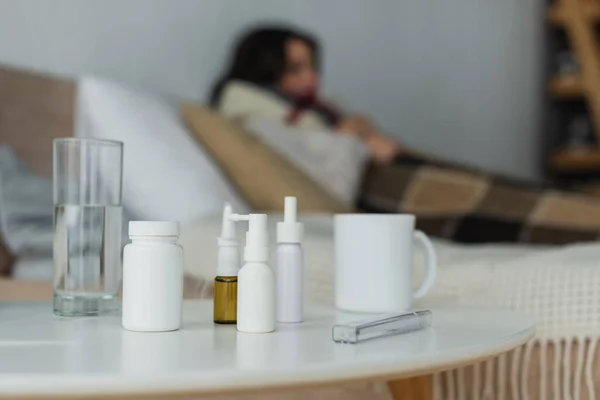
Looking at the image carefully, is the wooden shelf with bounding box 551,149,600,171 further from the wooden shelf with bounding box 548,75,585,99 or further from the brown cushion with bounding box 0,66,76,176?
the brown cushion with bounding box 0,66,76,176

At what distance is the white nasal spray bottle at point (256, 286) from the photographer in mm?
606

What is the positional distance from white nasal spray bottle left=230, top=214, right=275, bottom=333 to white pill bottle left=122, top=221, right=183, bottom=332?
5 cm

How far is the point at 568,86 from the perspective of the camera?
3094 millimetres

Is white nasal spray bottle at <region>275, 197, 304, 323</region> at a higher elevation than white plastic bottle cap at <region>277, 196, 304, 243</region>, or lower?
lower

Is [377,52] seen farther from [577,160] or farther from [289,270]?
[289,270]

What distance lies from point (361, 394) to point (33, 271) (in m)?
0.56

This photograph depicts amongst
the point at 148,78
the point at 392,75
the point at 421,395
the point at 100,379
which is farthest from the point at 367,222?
the point at 392,75

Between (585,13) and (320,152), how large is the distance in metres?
1.76

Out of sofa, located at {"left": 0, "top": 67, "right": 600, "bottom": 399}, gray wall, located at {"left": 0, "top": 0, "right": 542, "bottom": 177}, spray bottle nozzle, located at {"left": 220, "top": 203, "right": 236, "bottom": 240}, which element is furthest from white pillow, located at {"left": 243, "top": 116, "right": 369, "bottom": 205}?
spray bottle nozzle, located at {"left": 220, "top": 203, "right": 236, "bottom": 240}

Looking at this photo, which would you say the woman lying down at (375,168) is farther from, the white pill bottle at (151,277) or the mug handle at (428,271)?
the white pill bottle at (151,277)

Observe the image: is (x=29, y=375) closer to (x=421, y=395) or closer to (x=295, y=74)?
(x=421, y=395)

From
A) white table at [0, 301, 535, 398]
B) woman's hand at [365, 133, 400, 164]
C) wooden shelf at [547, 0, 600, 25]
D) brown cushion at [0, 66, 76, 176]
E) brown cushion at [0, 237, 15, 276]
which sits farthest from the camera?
wooden shelf at [547, 0, 600, 25]

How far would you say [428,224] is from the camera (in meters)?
1.66

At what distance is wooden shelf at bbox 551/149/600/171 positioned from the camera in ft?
10.2
